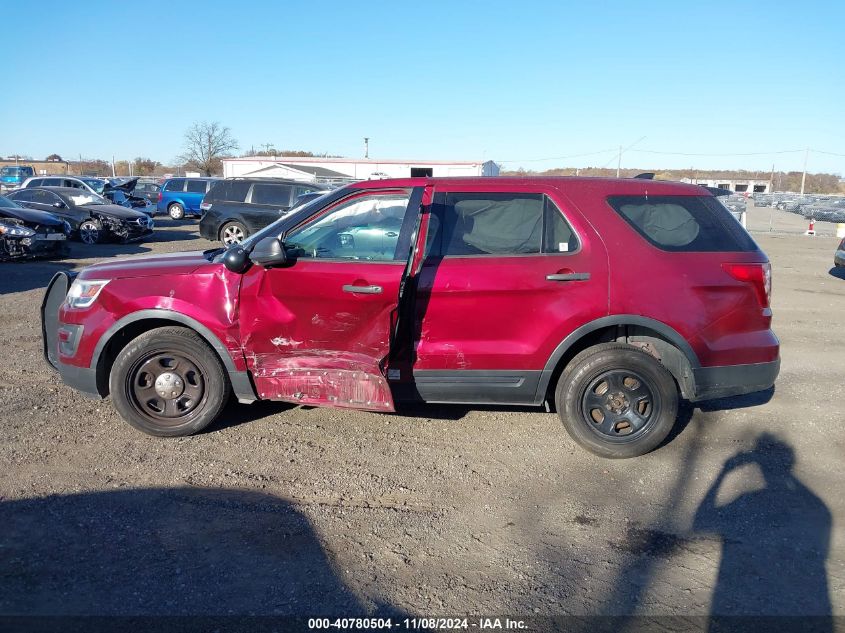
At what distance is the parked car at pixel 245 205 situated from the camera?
16.7m

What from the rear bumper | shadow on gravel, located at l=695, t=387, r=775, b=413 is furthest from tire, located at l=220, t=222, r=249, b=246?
the rear bumper

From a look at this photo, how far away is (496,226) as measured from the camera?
15.3 feet

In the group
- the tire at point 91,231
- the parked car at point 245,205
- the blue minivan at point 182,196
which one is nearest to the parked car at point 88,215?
the tire at point 91,231

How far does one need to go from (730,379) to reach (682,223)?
1.14m

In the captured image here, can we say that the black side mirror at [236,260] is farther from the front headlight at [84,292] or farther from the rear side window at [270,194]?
the rear side window at [270,194]

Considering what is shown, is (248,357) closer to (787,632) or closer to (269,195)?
(787,632)

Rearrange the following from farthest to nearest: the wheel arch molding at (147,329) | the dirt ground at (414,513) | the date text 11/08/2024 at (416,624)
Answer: the wheel arch molding at (147,329), the dirt ground at (414,513), the date text 11/08/2024 at (416,624)

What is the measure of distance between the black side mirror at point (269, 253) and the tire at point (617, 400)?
6.91 feet

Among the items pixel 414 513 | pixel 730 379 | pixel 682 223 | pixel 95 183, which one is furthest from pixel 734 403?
pixel 95 183

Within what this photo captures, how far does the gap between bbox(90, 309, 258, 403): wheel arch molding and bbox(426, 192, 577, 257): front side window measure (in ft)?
5.28

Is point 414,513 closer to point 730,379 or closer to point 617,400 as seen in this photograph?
point 617,400

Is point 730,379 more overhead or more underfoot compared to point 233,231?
more underfoot

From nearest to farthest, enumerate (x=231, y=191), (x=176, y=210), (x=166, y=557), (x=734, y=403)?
(x=166, y=557) → (x=734, y=403) → (x=231, y=191) → (x=176, y=210)

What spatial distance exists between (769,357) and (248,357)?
3.67 m
